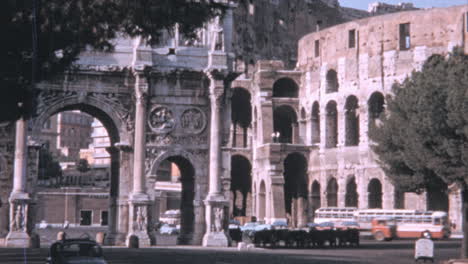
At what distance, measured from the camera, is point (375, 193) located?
63.6m

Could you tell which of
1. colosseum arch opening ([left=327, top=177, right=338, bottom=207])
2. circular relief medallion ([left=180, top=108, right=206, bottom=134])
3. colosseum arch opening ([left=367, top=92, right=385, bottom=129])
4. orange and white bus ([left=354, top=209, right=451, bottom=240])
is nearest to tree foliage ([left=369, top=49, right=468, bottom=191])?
circular relief medallion ([left=180, top=108, right=206, bottom=134])

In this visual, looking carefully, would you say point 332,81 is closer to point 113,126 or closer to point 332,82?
point 332,82

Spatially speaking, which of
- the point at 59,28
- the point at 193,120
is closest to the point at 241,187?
the point at 193,120

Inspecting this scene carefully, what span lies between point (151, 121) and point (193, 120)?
6.38ft

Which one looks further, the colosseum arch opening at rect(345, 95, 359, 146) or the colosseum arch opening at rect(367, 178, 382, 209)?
the colosseum arch opening at rect(345, 95, 359, 146)

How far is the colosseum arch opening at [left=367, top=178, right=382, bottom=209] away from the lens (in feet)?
206

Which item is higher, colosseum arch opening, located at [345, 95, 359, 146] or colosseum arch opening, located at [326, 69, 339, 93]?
colosseum arch opening, located at [326, 69, 339, 93]

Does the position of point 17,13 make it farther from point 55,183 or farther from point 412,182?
point 55,183

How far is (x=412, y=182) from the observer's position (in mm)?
34812

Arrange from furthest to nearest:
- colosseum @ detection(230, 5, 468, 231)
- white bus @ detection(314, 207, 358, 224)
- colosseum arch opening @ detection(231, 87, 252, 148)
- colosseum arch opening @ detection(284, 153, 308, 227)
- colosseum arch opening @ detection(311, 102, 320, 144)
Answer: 1. colosseum arch opening @ detection(231, 87, 252, 148)
2. colosseum arch opening @ detection(284, 153, 308, 227)
3. colosseum arch opening @ detection(311, 102, 320, 144)
4. colosseum @ detection(230, 5, 468, 231)
5. white bus @ detection(314, 207, 358, 224)

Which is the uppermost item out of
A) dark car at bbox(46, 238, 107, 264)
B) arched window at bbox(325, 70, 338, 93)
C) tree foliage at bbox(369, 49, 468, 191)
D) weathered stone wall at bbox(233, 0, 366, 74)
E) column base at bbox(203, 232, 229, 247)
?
weathered stone wall at bbox(233, 0, 366, 74)

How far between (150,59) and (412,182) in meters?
12.5

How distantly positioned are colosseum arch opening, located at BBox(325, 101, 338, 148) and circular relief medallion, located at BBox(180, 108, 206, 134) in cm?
3039

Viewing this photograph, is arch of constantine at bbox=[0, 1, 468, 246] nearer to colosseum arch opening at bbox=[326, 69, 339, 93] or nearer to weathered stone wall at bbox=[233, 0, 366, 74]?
colosseum arch opening at bbox=[326, 69, 339, 93]
